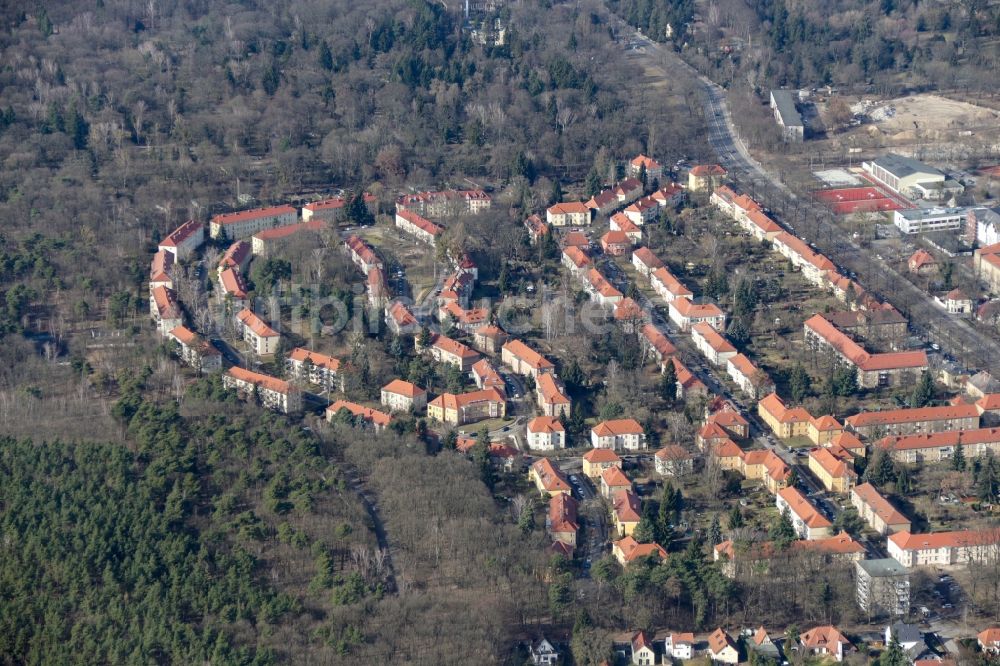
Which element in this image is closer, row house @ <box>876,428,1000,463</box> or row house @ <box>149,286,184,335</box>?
row house @ <box>876,428,1000,463</box>

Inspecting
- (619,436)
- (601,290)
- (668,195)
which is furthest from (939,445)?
(668,195)

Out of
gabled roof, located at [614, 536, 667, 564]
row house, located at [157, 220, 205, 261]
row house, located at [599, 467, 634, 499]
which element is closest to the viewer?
gabled roof, located at [614, 536, 667, 564]

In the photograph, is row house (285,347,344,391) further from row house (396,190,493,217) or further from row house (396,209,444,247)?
row house (396,190,493,217)

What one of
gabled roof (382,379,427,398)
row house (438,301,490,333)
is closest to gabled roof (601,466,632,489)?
gabled roof (382,379,427,398)

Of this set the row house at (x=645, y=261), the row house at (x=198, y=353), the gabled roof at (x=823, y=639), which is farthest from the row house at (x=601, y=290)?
the gabled roof at (x=823, y=639)

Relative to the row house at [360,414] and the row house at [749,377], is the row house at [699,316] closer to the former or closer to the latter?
the row house at [749,377]

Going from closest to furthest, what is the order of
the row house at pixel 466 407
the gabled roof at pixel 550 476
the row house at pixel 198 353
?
the gabled roof at pixel 550 476
the row house at pixel 466 407
the row house at pixel 198 353

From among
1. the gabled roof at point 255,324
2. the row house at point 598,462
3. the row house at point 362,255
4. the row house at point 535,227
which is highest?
the row house at point 598,462
